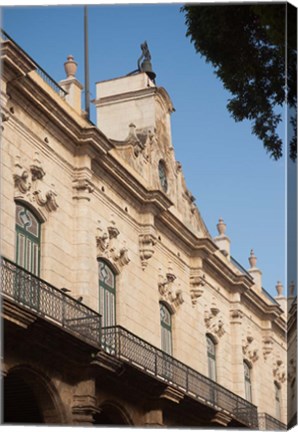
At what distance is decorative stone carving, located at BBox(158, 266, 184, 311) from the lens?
24938 mm

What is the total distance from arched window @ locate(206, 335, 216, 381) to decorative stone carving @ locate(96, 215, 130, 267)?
5743 mm

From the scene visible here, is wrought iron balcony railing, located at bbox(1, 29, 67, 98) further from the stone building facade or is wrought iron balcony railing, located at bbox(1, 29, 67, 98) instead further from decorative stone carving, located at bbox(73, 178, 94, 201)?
decorative stone carving, located at bbox(73, 178, 94, 201)

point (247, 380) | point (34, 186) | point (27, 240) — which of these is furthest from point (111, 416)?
point (247, 380)

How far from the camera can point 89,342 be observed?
18.6 metres

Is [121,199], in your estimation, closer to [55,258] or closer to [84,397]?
[55,258]

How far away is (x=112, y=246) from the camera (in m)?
22.5

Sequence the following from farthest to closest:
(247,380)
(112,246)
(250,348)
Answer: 1. (250,348)
2. (247,380)
3. (112,246)

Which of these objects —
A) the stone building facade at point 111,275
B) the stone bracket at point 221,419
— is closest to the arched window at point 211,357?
the stone building facade at point 111,275

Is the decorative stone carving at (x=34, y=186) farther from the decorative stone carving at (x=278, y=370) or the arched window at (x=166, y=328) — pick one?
the decorative stone carving at (x=278, y=370)

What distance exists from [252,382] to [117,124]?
958 cm

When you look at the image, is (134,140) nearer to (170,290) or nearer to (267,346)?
(170,290)

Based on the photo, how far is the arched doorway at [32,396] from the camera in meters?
18.0

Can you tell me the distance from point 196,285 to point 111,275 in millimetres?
4843

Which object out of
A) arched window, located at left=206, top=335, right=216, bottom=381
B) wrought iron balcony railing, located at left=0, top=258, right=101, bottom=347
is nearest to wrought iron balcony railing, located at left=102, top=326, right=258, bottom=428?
wrought iron balcony railing, located at left=0, top=258, right=101, bottom=347
